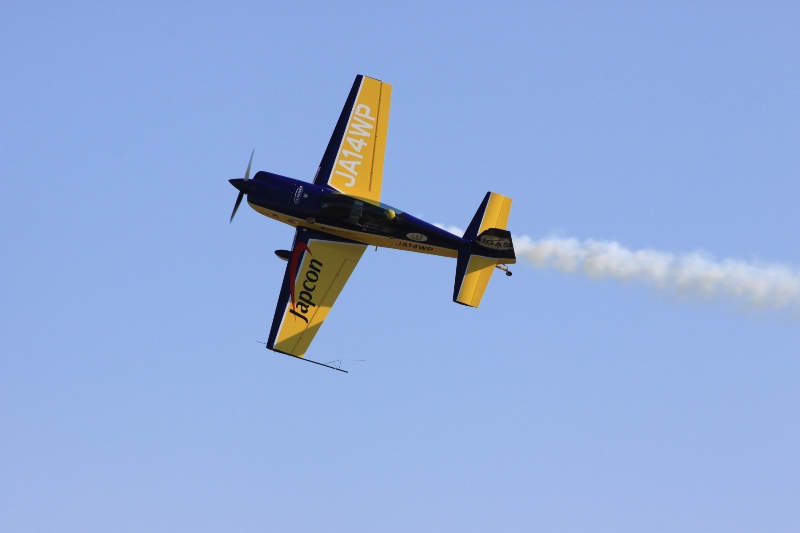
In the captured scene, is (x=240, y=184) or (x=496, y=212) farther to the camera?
(x=240, y=184)

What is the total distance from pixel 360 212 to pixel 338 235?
1.18 metres

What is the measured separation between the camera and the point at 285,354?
37531mm

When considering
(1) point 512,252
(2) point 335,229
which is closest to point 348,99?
(2) point 335,229

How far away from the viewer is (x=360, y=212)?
37844mm

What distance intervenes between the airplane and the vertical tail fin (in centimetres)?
3

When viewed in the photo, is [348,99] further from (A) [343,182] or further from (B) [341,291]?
(B) [341,291]

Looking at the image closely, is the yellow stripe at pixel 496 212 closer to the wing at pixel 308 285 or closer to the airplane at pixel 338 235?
the airplane at pixel 338 235

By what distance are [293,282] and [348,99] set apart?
639 centimetres

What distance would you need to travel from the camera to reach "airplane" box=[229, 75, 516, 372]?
1485 inches

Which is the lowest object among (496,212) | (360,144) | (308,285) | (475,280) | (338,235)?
(308,285)

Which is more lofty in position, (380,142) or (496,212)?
(380,142)

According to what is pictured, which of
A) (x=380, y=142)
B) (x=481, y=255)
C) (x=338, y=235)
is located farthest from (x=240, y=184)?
(x=481, y=255)

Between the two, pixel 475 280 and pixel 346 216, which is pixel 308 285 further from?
pixel 475 280

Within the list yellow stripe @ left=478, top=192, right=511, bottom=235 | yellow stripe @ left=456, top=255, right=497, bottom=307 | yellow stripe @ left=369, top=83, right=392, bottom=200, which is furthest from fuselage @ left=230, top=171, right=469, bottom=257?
yellow stripe @ left=369, top=83, right=392, bottom=200
